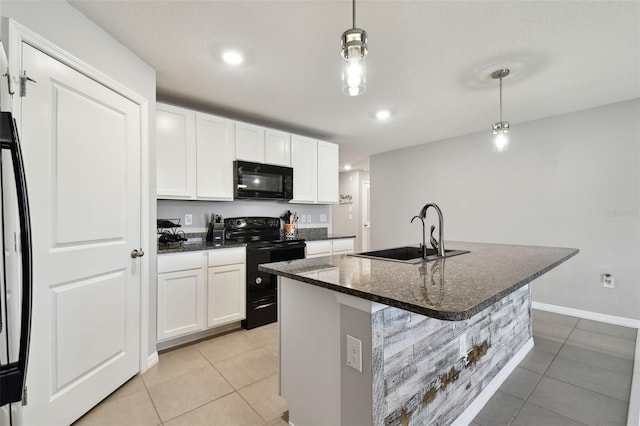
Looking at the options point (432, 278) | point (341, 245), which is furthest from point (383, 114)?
point (432, 278)

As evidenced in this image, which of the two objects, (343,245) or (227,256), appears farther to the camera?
(343,245)

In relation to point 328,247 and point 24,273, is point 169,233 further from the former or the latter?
point 24,273

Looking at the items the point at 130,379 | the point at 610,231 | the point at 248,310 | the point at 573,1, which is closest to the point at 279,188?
the point at 248,310

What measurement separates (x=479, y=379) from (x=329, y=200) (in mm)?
2729

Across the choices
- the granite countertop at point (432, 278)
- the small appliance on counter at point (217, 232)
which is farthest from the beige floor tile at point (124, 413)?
the small appliance on counter at point (217, 232)

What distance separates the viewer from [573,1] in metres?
1.54

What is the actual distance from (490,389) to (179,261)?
8.23 ft

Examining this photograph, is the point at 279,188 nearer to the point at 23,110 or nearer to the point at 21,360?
the point at 23,110

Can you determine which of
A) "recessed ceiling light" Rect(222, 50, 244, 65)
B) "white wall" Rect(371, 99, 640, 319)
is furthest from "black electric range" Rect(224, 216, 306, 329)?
"white wall" Rect(371, 99, 640, 319)

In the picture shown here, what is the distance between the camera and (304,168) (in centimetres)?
373

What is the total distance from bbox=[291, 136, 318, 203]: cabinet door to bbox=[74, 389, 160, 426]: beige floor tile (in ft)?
7.95

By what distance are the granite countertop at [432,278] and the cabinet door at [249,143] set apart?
73.1 inches

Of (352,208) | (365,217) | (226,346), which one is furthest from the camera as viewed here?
(352,208)

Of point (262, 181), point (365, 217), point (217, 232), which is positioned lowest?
point (217, 232)
